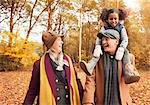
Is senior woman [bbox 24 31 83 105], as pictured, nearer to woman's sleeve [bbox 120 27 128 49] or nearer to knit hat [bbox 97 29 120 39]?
knit hat [bbox 97 29 120 39]

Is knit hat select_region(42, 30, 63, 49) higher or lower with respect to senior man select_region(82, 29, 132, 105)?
higher

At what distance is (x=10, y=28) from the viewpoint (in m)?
25.7

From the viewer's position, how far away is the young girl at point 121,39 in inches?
117

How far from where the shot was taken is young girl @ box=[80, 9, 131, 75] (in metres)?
2.98

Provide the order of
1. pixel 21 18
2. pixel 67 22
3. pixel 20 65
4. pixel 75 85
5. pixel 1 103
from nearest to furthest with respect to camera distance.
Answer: pixel 75 85
pixel 1 103
pixel 20 65
pixel 21 18
pixel 67 22

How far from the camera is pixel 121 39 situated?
312 centimetres

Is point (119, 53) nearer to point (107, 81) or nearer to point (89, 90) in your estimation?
point (107, 81)

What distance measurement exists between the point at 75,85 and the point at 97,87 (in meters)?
0.27

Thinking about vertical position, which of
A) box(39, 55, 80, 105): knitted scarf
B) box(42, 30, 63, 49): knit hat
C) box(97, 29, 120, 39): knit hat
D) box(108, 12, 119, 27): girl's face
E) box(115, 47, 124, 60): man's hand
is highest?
box(108, 12, 119, 27): girl's face

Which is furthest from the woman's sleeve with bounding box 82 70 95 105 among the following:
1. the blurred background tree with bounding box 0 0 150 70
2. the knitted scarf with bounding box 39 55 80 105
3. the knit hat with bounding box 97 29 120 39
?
the blurred background tree with bounding box 0 0 150 70

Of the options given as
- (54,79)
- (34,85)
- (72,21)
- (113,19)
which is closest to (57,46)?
(54,79)

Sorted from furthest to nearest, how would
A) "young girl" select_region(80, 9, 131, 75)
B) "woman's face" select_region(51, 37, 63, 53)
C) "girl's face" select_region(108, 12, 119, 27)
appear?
"woman's face" select_region(51, 37, 63, 53) → "girl's face" select_region(108, 12, 119, 27) → "young girl" select_region(80, 9, 131, 75)

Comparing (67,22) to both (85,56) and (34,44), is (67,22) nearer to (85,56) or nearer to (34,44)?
(85,56)

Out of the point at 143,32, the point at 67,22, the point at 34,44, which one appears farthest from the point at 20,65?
the point at 143,32
